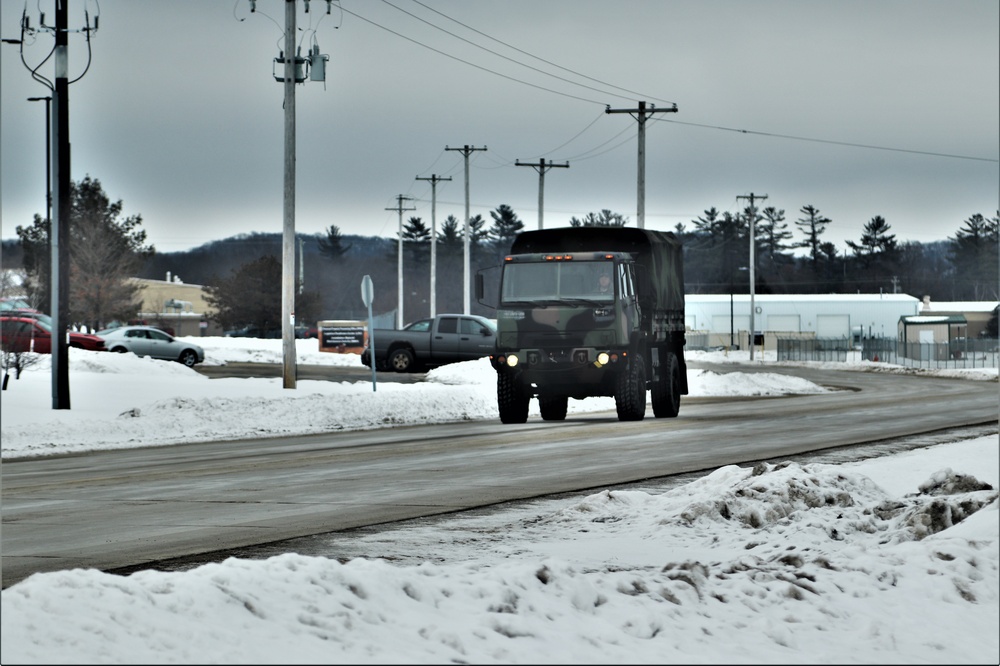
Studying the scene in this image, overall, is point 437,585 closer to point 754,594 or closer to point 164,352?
point 754,594

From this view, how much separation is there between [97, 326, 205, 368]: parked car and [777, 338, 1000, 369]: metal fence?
135ft

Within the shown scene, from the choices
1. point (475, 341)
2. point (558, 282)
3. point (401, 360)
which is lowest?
point (401, 360)

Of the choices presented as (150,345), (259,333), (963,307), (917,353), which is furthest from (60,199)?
(963,307)

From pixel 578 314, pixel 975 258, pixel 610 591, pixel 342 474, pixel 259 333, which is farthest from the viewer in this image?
pixel 975 258

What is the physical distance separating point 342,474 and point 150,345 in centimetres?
3537

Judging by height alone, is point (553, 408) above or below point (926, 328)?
below

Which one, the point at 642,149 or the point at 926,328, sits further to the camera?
the point at 926,328

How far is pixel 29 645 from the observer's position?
4547 mm

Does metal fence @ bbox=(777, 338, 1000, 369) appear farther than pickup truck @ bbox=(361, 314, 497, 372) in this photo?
Yes

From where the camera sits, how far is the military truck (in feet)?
71.5

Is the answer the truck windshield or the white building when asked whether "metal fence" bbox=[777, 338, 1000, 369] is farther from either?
the truck windshield

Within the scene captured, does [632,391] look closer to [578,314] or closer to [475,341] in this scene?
[578,314]

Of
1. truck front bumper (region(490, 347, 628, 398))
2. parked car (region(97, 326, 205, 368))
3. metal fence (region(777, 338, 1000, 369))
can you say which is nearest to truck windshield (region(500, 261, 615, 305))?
truck front bumper (region(490, 347, 628, 398))

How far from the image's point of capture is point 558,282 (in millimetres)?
21938
